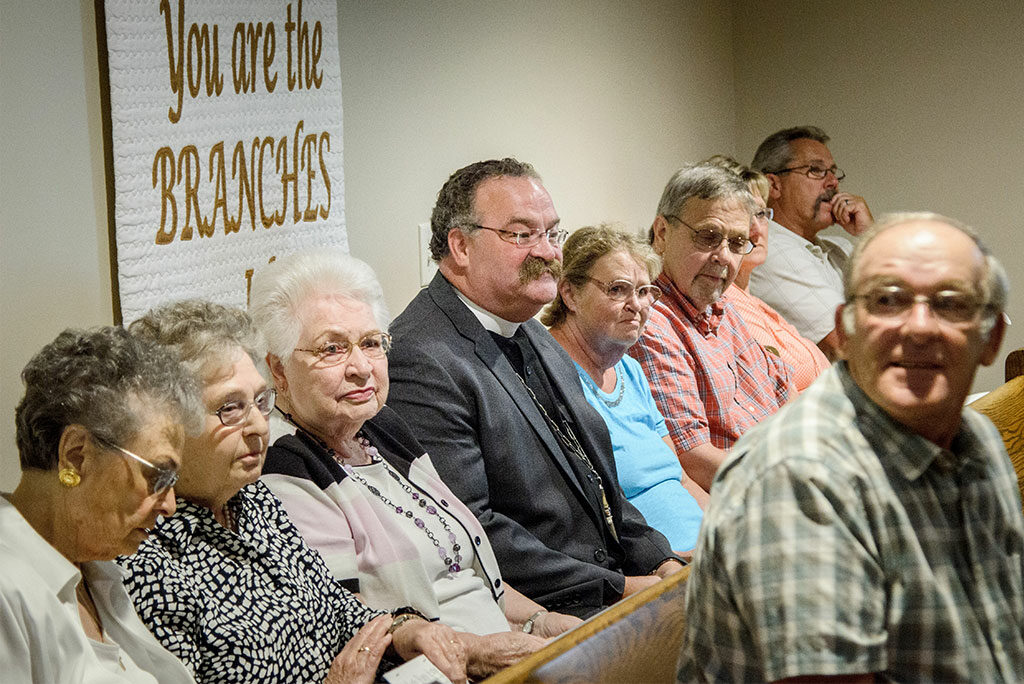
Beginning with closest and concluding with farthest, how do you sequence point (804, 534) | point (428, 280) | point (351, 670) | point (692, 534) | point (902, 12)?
1. point (804, 534)
2. point (351, 670)
3. point (692, 534)
4. point (428, 280)
5. point (902, 12)

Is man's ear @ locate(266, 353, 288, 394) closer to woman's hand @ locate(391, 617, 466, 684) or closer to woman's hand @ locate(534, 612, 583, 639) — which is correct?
woman's hand @ locate(391, 617, 466, 684)

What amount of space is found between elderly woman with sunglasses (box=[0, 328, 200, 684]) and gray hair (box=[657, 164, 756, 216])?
1.96m

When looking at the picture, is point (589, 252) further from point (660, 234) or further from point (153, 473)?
point (153, 473)

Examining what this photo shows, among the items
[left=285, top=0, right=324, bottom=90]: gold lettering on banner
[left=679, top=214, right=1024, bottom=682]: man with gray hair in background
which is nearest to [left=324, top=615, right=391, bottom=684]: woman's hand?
[left=679, top=214, right=1024, bottom=682]: man with gray hair in background

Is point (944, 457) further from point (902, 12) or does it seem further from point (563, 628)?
point (902, 12)

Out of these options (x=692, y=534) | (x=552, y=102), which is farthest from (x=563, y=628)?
(x=552, y=102)

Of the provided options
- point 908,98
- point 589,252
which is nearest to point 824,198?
point 908,98

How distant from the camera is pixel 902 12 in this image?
4848 mm

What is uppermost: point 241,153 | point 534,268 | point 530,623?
point 241,153

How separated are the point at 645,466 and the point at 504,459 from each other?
0.55 m

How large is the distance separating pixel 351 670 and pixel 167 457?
1.80 feet

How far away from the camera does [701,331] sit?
313 cm

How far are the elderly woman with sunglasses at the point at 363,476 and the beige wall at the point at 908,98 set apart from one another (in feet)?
10.4

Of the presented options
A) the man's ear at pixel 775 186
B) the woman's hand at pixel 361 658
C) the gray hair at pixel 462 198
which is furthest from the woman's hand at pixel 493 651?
the man's ear at pixel 775 186
